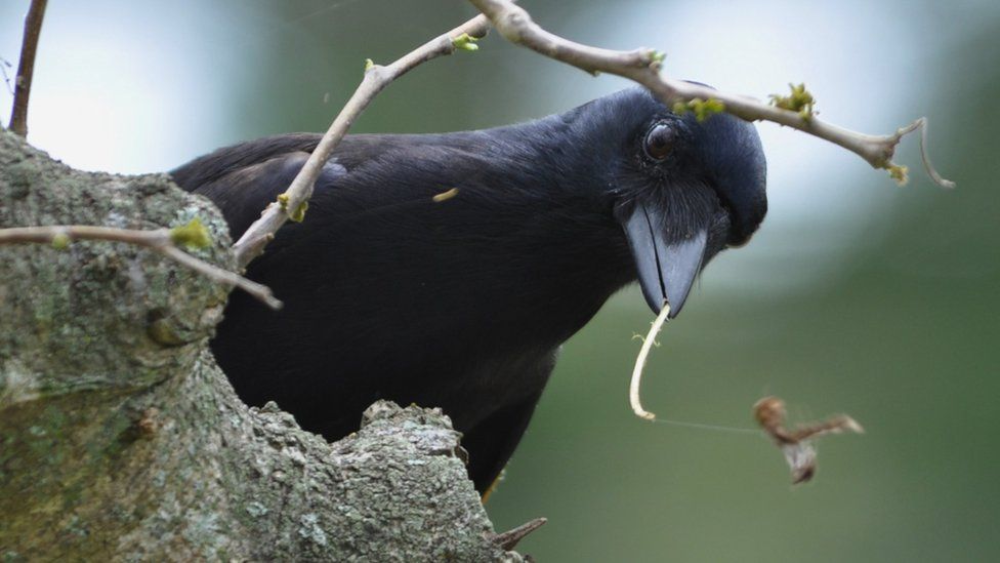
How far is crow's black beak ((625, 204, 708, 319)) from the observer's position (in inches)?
117

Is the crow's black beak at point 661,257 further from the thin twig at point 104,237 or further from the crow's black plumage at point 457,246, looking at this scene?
the thin twig at point 104,237

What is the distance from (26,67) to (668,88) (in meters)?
0.96

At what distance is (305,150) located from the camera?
12.2 feet

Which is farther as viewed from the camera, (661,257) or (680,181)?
(680,181)

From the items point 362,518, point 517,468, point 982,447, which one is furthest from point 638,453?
point 362,518

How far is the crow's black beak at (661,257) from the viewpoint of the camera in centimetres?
297

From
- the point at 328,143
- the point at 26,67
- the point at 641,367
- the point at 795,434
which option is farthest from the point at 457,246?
the point at 795,434

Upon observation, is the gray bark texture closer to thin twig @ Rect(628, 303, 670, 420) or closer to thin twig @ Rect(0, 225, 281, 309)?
thin twig @ Rect(0, 225, 281, 309)

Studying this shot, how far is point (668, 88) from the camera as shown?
1.68 meters

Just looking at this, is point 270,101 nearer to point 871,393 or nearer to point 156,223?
point 871,393

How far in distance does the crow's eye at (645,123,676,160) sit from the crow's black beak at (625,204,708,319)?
0.51 ft

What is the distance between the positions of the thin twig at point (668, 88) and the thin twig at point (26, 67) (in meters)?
0.74

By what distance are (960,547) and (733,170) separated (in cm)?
499

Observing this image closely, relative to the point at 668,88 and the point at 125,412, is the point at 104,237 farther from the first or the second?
the point at 668,88
